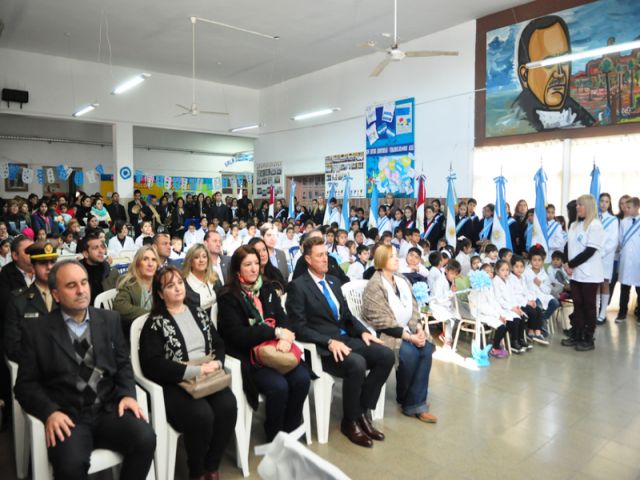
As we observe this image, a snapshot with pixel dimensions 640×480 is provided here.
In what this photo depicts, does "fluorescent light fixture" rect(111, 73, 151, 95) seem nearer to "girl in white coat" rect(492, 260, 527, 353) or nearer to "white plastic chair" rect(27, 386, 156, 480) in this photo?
"girl in white coat" rect(492, 260, 527, 353)

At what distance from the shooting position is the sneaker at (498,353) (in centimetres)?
467

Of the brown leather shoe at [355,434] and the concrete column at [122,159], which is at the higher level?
the concrete column at [122,159]

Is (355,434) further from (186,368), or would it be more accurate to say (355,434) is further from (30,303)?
(30,303)

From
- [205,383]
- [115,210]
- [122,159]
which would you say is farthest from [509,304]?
[122,159]

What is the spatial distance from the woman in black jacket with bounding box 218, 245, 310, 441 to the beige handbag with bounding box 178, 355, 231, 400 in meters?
0.21

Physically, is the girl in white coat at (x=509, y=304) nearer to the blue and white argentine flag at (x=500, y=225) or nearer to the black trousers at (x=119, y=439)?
the blue and white argentine flag at (x=500, y=225)

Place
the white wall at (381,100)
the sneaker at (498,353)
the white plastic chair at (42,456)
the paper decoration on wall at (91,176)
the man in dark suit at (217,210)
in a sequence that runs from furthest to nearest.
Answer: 1. the paper decoration on wall at (91,176)
2. the man in dark suit at (217,210)
3. the white wall at (381,100)
4. the sneaker at (498,353)
5. the white plastic chair at (42,456)

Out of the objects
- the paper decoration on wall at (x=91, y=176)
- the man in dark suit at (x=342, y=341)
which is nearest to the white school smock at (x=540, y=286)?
the man in dark suit at (x=342, y=341)

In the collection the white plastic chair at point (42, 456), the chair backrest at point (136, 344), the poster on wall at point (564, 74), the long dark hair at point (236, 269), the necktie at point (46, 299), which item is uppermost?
the poster on wall at point (564, 74)

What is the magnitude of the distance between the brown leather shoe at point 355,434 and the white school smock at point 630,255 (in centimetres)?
510

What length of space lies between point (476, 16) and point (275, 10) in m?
4.10

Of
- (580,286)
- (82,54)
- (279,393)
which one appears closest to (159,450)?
(279,393)

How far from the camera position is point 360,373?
2912 millimetres

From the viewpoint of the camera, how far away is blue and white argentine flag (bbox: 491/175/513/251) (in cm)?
706
